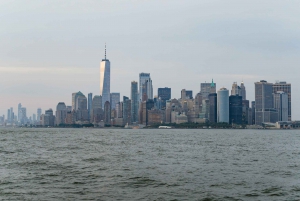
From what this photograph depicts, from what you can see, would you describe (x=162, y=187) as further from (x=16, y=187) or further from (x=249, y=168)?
(x=249, y=168)

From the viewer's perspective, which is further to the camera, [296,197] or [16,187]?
[16,187]

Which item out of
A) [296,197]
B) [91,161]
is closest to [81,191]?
[296,197]

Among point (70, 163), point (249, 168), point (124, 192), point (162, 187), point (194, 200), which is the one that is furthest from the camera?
point (70, 163)

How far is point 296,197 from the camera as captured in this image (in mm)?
32625

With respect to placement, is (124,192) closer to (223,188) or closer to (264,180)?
(223,188)

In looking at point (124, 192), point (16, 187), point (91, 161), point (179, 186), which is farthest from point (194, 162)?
point (16, 187)

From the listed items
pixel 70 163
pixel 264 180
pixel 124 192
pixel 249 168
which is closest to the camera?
pixel 124 192

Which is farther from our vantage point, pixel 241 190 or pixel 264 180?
pixel 264 180

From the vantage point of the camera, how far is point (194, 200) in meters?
31.2

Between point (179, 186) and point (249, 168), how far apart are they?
17.1m

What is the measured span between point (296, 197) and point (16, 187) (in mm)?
25395

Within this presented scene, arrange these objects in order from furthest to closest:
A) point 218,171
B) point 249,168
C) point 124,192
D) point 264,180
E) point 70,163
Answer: point 70,163, point 249,168, point 218,171, point 264,180, point 124,192

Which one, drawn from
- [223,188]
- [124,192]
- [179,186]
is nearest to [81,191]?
[124,192]

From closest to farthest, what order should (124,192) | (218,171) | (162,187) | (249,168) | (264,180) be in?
(124,192) → (162,187) → (264,180) → (218,171) → (249,168)
